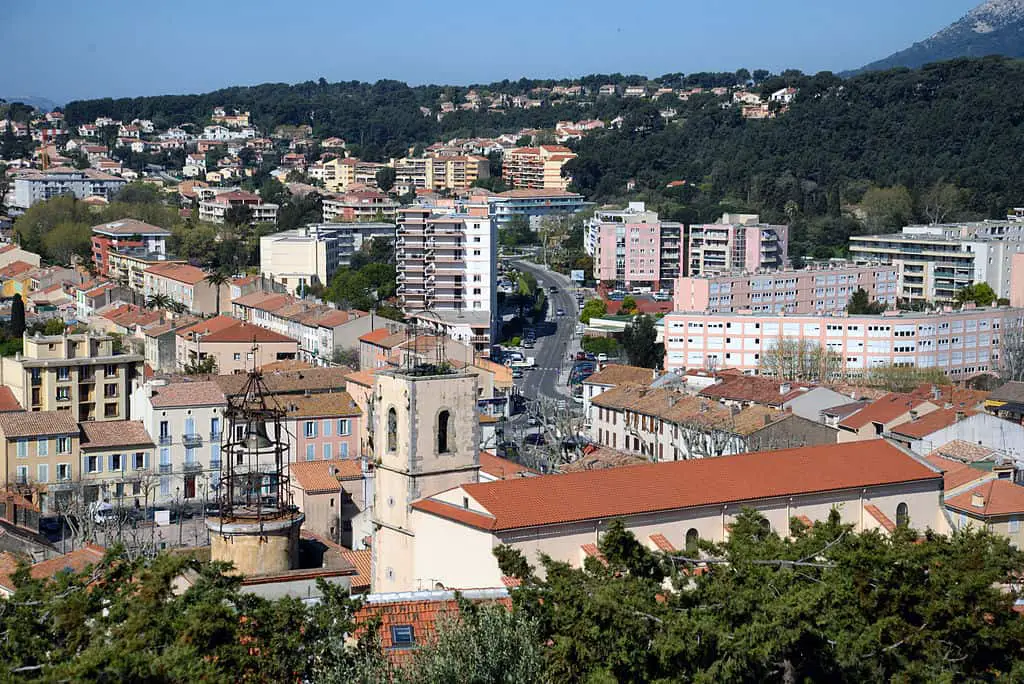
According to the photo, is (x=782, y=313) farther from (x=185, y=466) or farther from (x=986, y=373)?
(x=185, y=466)

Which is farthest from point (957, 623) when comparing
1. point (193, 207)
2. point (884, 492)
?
point (193, 207)

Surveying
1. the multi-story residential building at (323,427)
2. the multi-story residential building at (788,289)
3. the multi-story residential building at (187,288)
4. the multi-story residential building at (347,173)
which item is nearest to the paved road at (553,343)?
the multi-story residential building at (788,289)

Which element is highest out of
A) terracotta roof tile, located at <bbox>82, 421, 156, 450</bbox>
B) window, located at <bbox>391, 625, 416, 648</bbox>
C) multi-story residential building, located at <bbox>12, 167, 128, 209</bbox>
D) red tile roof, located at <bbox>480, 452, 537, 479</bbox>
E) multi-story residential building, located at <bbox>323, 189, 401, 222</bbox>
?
multi-story residential building, located at <bbox>12, 167, 128, 209</bbox>

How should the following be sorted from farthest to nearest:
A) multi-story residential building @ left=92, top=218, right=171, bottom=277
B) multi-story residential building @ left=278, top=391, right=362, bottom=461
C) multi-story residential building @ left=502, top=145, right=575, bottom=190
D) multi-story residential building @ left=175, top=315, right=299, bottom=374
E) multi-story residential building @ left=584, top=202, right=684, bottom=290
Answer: multi-story residential building @ left=502, top=145, right=575, bottom=190, multi-story residential building @ left=92, top=218, right=171, bottom=277, multi-story residential building @ left=584, top=202, right=684, bottom=290, multi-story residential building @ left=175, top=315, right=299, bottom=374, multi-story residential building @ left=278, top=391, right=362, bottom=461

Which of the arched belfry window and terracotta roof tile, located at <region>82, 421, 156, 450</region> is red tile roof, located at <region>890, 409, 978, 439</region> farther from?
terracotta roof tile, located at <region>82, 421, 156, 450</region>

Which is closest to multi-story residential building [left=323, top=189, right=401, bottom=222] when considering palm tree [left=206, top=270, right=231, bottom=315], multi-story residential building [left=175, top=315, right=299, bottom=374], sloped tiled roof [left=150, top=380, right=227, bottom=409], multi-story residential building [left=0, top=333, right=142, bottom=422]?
palm tree [left=206, top=270, right=231, bottom=315]

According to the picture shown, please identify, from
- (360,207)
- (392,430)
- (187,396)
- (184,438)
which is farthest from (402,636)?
(360,207)
